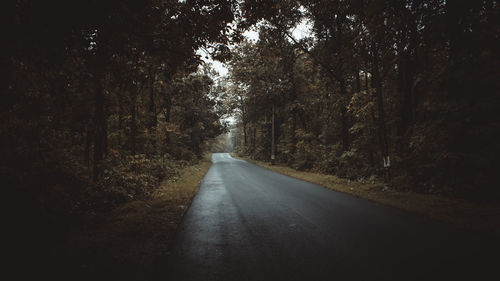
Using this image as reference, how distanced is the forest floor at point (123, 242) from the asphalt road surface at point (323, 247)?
0.34m

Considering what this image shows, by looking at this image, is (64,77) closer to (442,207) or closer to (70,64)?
(70,64)

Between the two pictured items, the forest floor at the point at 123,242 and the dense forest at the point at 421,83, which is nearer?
the forest floor at the point at 123,242

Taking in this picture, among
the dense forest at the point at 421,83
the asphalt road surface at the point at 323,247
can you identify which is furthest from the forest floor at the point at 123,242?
the dense forest at the point at 421,83

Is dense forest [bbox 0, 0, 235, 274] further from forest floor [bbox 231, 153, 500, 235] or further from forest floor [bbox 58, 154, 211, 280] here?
forest floor [bbox 231, 153, 500, 235]

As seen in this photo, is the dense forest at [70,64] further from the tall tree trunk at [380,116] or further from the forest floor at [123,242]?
the tall tree trunk at [380,116]

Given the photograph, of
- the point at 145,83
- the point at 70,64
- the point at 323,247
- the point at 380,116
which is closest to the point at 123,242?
the point at 323,247

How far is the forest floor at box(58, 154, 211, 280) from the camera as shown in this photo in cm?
351

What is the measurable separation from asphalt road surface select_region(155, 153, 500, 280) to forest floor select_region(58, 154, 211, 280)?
0.34m

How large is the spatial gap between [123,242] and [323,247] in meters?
3.85

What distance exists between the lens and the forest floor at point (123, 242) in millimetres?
3506

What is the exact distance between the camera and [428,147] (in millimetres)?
8852

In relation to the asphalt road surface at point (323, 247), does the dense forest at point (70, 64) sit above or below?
above

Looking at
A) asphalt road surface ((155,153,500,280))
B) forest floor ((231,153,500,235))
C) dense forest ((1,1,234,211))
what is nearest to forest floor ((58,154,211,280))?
asphalt road surface ((155,153,500,280))

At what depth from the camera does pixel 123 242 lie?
4.56 metres
